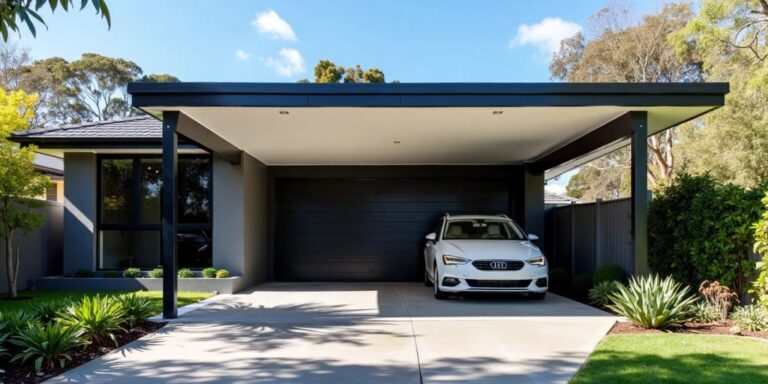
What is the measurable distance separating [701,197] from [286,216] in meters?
8.95

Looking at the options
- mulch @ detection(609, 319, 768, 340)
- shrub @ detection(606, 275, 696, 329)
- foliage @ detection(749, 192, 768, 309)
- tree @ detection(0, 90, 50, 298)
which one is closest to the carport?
shrub @ detection(606, 275, 696, 329)

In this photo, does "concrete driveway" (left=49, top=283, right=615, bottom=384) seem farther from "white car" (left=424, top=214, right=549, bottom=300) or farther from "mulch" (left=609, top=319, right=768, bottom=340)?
"white car" (left=424, top=214, right=549, bottom=300)

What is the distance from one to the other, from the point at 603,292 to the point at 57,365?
24.0 feet

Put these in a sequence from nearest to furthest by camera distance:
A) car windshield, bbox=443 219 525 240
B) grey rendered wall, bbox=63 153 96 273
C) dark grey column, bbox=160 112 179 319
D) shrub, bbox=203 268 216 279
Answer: dark grey column, bbox=160 112 179 319
car windshield, bbox=443 219 525 240
shrub, bbox=203 268 216 279
grey rendered wall, bbox=63 153 96 273

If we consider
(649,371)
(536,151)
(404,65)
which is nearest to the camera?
(649,371)

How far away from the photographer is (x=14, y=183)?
9281 millimetres

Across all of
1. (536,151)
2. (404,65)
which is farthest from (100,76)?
(536,151)

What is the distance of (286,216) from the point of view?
43.5 ft

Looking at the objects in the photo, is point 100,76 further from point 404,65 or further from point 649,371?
point 649,371

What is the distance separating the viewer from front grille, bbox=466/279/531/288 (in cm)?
866

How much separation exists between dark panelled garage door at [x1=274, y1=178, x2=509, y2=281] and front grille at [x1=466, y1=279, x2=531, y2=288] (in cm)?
446

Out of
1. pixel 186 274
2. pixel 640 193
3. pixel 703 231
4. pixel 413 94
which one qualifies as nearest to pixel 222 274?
pixel 186 274

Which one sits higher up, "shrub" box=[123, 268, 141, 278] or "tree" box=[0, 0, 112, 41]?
"tree" box=[0, 0, 112, 41]

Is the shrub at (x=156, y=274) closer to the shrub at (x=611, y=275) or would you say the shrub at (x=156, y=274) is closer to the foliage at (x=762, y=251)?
the shrub at (x=611, y=275)
